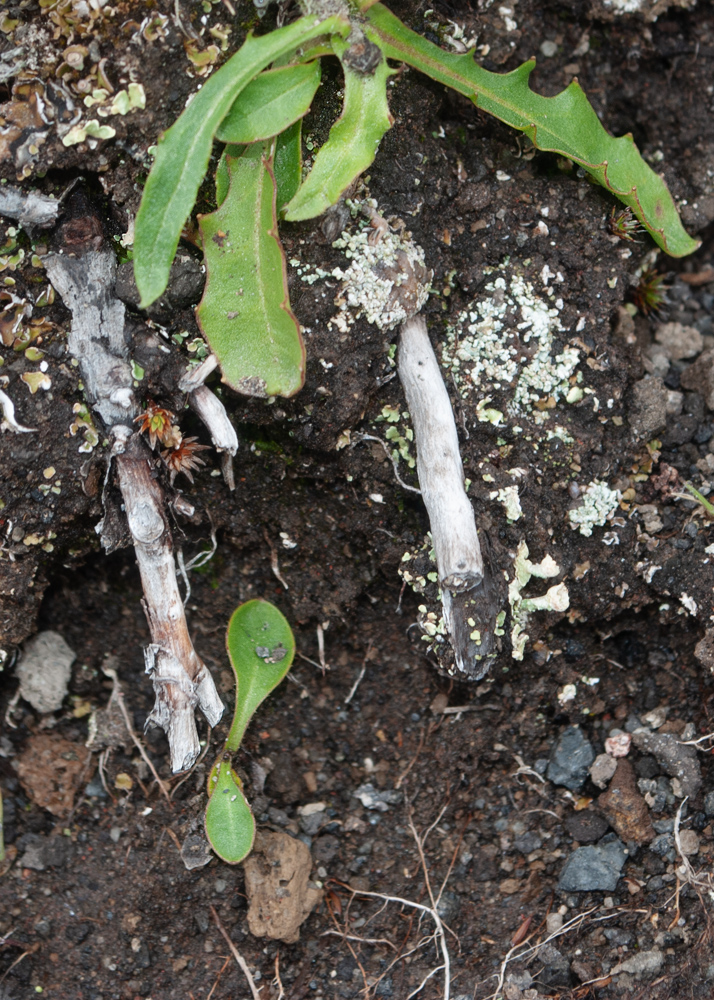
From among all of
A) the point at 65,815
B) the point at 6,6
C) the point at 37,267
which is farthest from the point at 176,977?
the point at 6,6

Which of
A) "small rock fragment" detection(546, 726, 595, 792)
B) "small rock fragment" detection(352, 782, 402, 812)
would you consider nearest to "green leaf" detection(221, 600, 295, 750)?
"small rock fragment" detection(352, 782, 402, 812)

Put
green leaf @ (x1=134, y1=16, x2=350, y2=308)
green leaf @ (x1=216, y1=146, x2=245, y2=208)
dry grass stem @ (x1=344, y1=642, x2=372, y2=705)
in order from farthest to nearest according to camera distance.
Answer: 1. dry grass stem @ (x1=344, y1=642, x2=372, y2=705)
2. green leaf @ (x1=216, y1=146, x2=245, y2=208)
3. green leaf @ (x1=134, y1=16, x2=350, y2=308)

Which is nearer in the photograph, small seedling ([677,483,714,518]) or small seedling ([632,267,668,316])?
small seedling ([677,483,714,518])

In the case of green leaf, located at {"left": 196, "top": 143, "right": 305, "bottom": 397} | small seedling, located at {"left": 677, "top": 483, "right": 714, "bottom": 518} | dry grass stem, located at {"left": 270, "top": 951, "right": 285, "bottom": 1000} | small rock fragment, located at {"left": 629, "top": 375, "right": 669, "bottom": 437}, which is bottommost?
dry grass stem, located at {"left": 270, "top": 951, "right": 285, "bottom": 1000}

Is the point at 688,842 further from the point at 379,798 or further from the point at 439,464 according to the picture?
the point at 439,464

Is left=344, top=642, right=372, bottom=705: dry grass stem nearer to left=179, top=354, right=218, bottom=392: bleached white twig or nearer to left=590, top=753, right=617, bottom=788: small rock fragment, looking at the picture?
left=590, top=753, right=617, bottom=788: small rock fragment

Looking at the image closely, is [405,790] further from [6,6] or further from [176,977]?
[6,6]

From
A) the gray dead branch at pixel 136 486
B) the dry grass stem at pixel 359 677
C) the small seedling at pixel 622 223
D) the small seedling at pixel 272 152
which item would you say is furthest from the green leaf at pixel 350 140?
the dry grass stem at pixel 359 677
